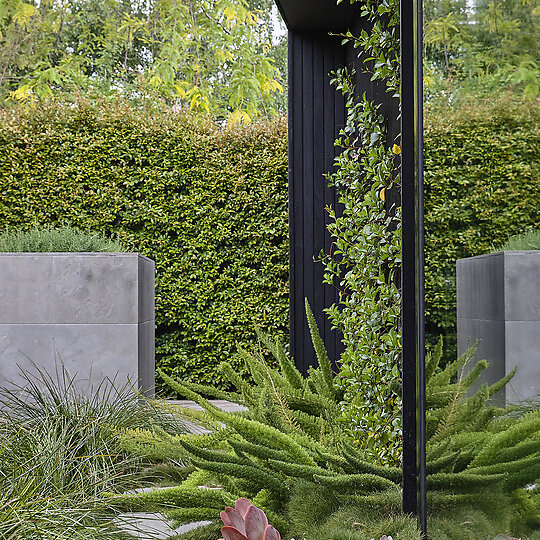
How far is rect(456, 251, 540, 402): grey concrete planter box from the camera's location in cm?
62

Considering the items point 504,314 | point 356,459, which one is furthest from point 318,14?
point 504,314

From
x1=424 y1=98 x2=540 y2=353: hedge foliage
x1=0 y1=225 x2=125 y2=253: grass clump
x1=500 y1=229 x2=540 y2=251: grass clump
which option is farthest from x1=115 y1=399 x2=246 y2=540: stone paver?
x1=0 y1=225 x2=125 y2=253: grass clump

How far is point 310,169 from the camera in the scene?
11.3 feet

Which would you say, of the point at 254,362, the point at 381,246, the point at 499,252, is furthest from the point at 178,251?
the point at 499,252

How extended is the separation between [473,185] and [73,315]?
2.93 meters

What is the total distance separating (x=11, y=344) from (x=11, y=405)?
842 millimetres

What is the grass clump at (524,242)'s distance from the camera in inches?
24.1

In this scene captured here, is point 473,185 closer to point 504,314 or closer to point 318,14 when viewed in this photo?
point 504,314

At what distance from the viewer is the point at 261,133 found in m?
4.96

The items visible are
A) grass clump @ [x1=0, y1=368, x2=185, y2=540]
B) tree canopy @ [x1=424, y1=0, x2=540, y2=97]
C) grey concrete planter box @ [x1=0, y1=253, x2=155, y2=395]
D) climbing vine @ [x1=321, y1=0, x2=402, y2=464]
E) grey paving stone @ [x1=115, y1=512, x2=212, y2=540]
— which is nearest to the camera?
tree canopy @ [x1=424, y1=0, x2=540, y2=97]

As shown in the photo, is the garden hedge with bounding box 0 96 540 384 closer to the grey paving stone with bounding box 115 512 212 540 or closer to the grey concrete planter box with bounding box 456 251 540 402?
the grey paving stone with bounding box 115 512 212 540

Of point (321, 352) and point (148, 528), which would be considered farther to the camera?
point (321, 352)

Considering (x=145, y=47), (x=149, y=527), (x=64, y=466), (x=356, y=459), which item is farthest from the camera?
(x=145, y=47)

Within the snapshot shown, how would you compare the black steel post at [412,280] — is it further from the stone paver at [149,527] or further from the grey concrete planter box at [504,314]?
the stone paver at [149,527]
